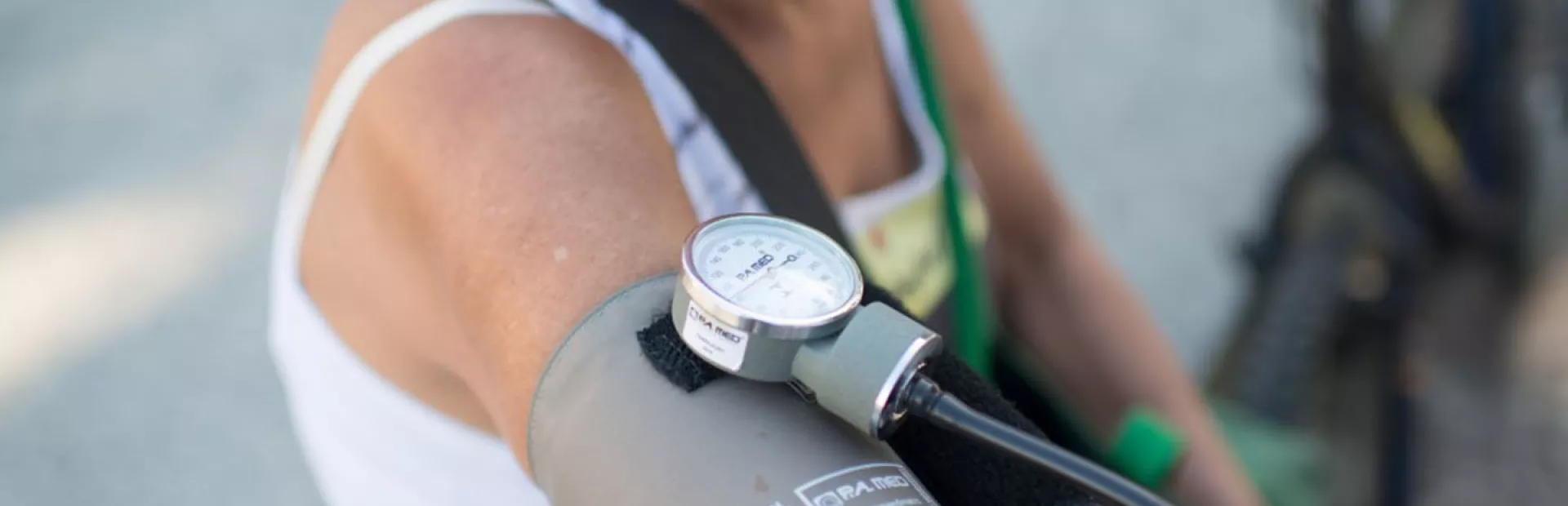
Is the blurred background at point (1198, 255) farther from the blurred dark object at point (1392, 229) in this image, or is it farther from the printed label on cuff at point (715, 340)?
the printed label on cuff at point (715, 340)

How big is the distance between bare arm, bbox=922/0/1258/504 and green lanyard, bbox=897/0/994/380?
0.37 ft

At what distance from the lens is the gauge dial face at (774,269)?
336 millimetres

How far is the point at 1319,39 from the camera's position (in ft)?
4.14

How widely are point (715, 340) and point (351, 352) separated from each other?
29 centimetres

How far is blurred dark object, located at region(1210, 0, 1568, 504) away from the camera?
117 cm

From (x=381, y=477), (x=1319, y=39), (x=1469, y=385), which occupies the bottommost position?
(x=1469, y=385)

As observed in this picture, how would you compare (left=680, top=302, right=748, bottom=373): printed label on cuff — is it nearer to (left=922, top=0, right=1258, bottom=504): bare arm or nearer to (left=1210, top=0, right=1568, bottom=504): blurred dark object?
(left=922, top=0, right=1258, bottom=504): bare arm

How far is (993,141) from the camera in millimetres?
819

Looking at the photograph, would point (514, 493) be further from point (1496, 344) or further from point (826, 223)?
point (1496, 344)

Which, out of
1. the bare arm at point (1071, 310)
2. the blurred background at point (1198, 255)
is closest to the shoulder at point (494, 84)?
the bare arm at point (1071, 310)

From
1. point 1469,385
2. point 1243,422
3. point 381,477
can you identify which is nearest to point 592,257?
point 381,477

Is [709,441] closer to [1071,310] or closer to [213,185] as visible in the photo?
[1071,310]

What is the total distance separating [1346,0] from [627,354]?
107cm

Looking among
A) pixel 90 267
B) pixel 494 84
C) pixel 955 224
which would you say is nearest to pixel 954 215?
pixel 955 224
